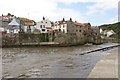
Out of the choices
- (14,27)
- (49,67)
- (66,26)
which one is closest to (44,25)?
(66,26)

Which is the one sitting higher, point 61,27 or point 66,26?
point 66,26

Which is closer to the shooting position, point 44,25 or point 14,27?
point 14,27

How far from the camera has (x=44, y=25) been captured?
101 meters

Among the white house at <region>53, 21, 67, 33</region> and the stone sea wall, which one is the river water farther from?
the white house at <region>53, 21, 67, 33</region>

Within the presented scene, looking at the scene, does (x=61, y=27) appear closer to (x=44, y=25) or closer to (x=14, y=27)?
(x=44, y=25)

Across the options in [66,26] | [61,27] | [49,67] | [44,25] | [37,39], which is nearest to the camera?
[49,67]

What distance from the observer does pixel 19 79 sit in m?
17.0

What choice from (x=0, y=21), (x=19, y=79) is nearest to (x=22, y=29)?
(x=0, y=21)

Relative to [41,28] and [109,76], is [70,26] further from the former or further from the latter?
[109,76]

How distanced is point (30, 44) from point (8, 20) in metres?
29.6

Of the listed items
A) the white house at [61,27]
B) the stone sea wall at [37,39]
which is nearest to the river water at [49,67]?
the stone sea wall at [37,39]

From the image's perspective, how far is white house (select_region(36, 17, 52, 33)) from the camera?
100188 millimetres

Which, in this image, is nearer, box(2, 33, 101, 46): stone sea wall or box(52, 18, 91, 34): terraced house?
box(2, 33, 101, 46): stone sea wall

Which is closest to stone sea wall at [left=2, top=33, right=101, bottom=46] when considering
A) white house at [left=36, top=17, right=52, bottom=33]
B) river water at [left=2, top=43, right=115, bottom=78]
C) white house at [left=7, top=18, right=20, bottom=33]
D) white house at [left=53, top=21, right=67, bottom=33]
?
white house at [left=7, top=18, right=20, bottom=33]
